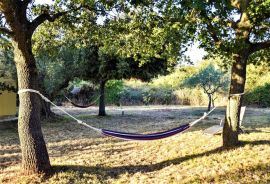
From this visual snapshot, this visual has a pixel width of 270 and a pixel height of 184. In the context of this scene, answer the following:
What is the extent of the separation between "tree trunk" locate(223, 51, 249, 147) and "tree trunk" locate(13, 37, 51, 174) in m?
3.38

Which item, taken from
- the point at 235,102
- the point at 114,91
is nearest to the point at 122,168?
the point at 235,102

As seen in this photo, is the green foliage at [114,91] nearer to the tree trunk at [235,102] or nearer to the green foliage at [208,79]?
the green foliage at [208,79]

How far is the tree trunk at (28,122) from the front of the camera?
5.08 metres

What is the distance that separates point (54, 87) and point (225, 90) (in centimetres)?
1048

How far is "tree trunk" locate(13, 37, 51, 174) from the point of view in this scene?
5078 millimetres

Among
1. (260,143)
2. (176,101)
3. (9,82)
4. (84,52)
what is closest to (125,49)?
(260,143)

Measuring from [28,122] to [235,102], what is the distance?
381cm

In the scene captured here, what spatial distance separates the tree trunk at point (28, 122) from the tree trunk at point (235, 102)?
11.1 feet


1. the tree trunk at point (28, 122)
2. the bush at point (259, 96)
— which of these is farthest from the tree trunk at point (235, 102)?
the bush at point (259, 96)

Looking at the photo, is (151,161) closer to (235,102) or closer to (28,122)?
(235,102)

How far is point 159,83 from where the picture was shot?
23594 mm

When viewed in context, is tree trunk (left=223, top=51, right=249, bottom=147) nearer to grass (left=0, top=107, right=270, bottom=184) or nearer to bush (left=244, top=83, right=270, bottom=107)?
grass (left=0, top=107, right=270, bottom=184)

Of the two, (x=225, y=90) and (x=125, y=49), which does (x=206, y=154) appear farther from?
(x=225, y=90)

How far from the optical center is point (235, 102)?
650cm
